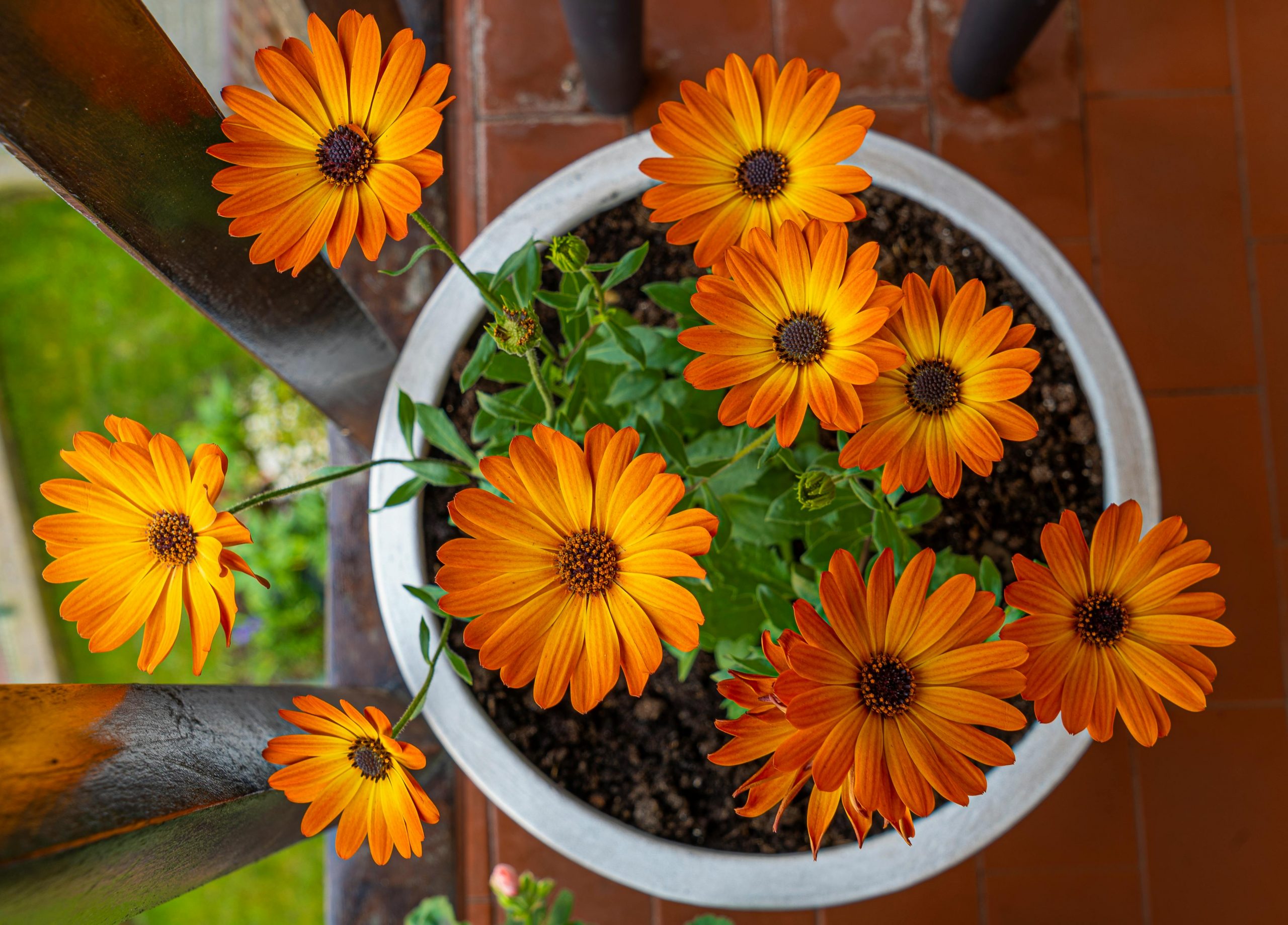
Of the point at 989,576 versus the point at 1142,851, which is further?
the point at 1142,851

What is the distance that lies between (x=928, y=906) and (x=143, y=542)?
118cm

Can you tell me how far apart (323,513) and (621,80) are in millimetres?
882

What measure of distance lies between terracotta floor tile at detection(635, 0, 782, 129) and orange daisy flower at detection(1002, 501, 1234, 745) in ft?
3.27

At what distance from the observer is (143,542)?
2.01 ft

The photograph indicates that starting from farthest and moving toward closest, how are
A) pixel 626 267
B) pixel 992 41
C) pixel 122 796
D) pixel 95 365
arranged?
pixel 95 365
pixel 992 41
pixel 626 267
pixel 122 796

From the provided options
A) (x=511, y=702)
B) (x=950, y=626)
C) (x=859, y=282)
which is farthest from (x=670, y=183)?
(x=511, y=702)

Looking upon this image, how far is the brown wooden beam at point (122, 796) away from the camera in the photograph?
0.48 metres

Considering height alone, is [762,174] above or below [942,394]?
above

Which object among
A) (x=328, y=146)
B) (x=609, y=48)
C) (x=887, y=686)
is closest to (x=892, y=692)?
(x=887, y=686)

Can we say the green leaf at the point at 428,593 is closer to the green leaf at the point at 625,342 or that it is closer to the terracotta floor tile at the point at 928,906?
the green leaf at the point at 625,342

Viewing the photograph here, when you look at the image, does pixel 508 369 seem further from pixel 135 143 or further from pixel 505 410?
pixel 135 143

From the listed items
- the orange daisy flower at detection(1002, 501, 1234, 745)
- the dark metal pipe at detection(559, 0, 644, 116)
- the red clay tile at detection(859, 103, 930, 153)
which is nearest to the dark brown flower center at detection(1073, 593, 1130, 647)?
the orange daisy flower at detection(1002, 501, 1234, 745)

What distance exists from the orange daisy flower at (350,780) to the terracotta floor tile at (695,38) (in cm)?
104

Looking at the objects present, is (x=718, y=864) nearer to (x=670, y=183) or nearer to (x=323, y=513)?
(x=670, y=183)
